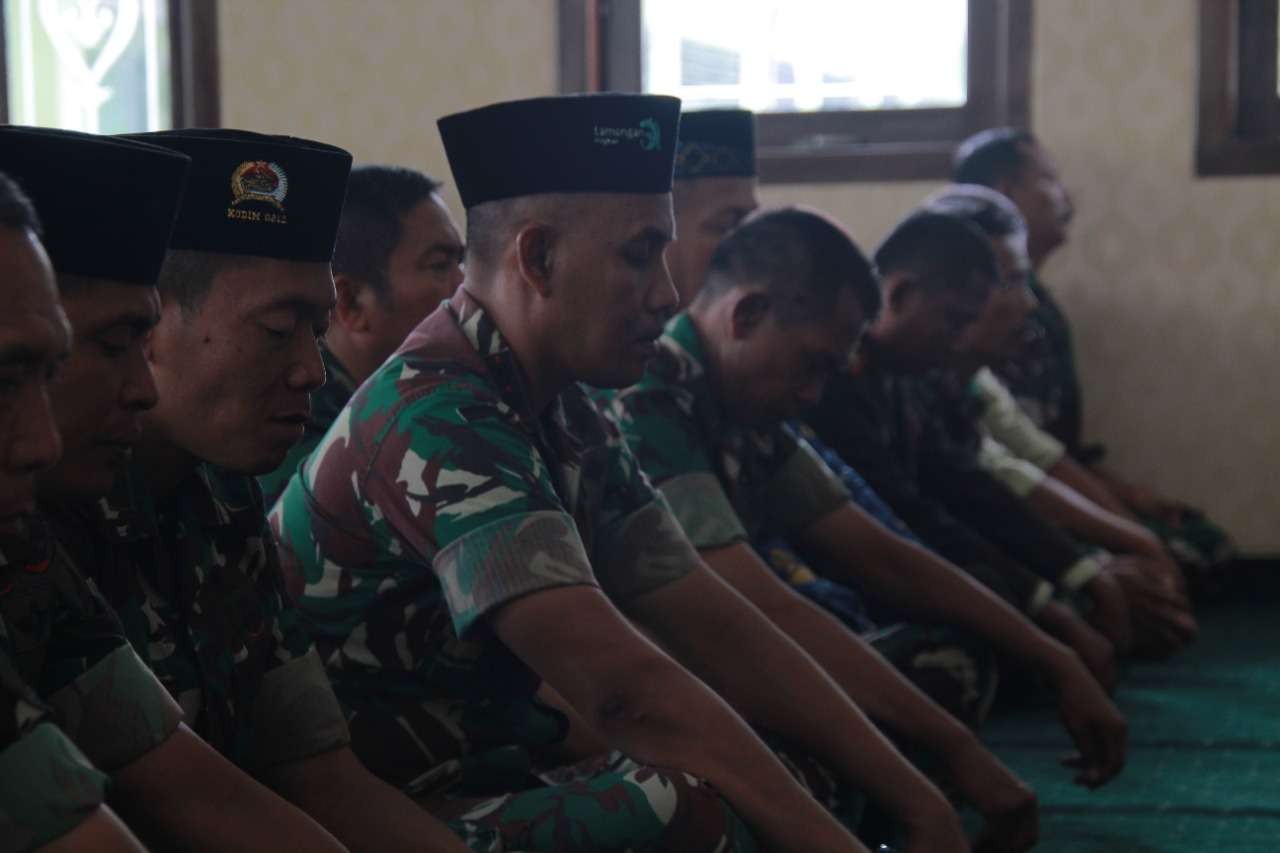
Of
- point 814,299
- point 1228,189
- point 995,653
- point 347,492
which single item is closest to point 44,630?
point 347,492

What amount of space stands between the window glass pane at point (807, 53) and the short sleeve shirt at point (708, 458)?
7.72ft

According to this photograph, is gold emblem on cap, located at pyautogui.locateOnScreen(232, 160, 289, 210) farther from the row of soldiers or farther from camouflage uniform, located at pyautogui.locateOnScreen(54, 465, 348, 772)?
camouflage uniform, located at pyautogui.locateOnScreen(54, 465, 348, 772)

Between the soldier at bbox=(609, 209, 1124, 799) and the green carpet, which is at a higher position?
the soldier at bbox=(609, 209, 1124, 799)

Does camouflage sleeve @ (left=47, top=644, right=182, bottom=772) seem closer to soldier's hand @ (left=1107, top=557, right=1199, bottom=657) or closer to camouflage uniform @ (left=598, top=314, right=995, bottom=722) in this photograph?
camouflage uniform @ (left=598, top=314, right=995, bottom=722)

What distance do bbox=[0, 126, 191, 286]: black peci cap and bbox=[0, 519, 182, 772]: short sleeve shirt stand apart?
184 mm

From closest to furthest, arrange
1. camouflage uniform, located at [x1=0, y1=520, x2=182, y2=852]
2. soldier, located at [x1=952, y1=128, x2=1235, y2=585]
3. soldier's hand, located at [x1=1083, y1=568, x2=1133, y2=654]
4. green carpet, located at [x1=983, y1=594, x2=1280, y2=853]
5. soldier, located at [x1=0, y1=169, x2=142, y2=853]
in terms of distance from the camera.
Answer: soldier, located at [x1=0, y1=169, x2=142, y2=853], camouflage uniform, located at [x1=0, y1=520, x2=182, y2=852], green carpet, located at [x1=983, y1=594, x2=1280, y2=853], soldier's hand, located at [x1=1083, y1=568, x2=1133, y2=654], soldier, located at [x1=952, y1=128, x2=1235, y2=585]

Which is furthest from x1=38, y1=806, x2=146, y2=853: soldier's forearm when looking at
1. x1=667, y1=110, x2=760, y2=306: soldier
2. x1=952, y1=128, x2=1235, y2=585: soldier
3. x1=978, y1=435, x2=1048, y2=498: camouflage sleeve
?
x1=952, y1=128, x2=1235, y2=585: soldier

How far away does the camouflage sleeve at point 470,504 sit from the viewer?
1598mm

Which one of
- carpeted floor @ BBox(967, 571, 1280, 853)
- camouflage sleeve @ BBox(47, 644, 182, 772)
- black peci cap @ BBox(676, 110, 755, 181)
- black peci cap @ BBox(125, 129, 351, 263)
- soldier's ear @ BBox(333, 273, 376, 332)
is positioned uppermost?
black peci cap @ BBox(676, 110, 755, 181)

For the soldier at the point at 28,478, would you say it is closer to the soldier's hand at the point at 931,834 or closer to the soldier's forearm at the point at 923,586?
the soldier's hand at the point at 931,834

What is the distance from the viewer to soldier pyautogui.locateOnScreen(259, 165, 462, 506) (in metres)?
2.45

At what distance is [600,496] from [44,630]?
2.63ft

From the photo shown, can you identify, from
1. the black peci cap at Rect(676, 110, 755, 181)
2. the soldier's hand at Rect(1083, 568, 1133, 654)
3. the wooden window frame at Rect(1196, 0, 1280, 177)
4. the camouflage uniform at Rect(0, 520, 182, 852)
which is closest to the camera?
the camouflage uniform at Rect(0, 520, 182, 852)

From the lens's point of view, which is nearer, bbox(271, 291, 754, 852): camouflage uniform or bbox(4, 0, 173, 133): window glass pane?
bbox(271, 291, 754, 852): camouflage uniform
